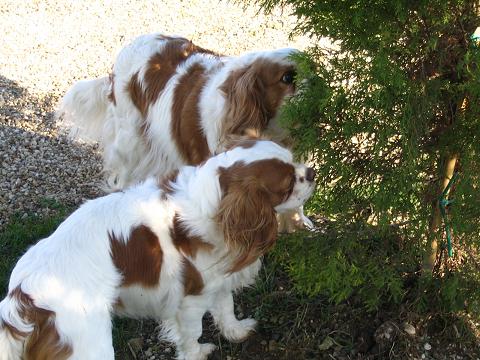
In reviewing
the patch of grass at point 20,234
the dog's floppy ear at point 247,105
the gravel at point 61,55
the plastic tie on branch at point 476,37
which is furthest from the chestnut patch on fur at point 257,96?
the gravel at point 61,55

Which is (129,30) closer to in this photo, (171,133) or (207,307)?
(171,133)

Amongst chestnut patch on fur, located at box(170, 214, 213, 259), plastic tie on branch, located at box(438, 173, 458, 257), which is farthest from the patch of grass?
plastic tie on branch, located at box(438, 173, 458, 257)

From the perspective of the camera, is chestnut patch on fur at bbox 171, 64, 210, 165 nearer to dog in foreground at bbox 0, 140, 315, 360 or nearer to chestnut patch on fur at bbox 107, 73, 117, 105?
chestnut patch on fur at bbox 107, 73, 117, 105

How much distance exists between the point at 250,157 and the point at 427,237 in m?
1.00

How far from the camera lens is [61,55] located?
714 centimetres

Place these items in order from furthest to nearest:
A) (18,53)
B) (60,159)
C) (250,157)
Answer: (18,53)
(60,159)
(250,157)

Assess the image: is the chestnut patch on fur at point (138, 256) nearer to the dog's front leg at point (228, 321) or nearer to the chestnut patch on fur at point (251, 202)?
the chestnut patch on fur at point (251, 202)

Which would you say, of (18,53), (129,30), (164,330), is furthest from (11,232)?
(129,30)

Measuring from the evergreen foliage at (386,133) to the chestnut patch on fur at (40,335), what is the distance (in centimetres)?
111

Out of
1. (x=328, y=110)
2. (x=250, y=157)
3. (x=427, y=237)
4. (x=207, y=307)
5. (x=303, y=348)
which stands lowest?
(x=303, y=348)

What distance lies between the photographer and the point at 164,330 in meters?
3.35

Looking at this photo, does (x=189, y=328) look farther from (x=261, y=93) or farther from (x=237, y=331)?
(x=261, y=93)

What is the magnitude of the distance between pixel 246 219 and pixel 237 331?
0.96 meters

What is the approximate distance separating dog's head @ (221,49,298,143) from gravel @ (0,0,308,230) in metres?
1.84
